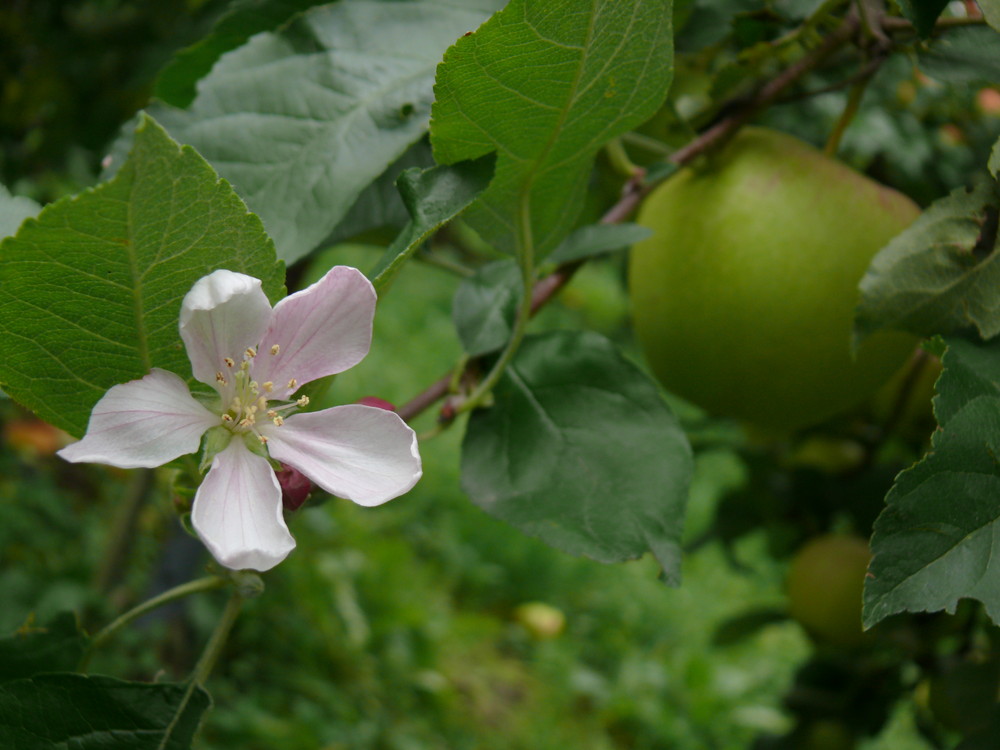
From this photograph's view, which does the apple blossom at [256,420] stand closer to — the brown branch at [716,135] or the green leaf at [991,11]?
the brown branch at [716,135]

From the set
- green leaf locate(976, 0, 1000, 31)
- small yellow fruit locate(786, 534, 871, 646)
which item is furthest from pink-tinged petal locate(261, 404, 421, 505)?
small yellow fruit locate(786, 534, 871, 646)

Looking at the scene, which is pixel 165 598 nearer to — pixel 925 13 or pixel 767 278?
pixel 767 278

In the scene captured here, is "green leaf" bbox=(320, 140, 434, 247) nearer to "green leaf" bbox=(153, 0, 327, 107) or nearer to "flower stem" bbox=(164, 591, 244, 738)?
"green leaf" bbox=(153, 0, 327, 107)

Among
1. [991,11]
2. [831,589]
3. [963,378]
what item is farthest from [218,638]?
[831,589]

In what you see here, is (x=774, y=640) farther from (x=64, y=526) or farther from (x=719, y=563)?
(x=64, y=526)

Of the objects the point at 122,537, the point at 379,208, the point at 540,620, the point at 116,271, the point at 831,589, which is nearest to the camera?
the point at 116,271
